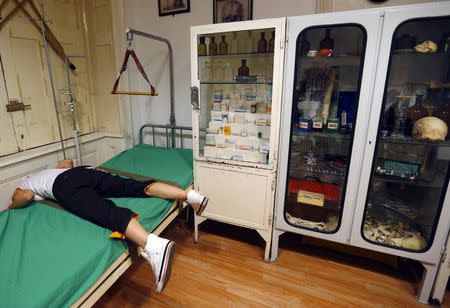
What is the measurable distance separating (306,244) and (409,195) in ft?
2.82

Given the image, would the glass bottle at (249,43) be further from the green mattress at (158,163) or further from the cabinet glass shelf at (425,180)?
A: the cabinet glass shelf at (425,180)

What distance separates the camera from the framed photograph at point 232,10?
2.08 metres

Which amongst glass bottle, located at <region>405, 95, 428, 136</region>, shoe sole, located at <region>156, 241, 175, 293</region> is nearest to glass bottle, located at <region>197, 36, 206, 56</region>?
shoe sole, located at <region>156, 241, 175, 293</region>

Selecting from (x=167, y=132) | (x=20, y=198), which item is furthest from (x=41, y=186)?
(x=167, y=132)

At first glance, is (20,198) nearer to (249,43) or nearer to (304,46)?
(249,43)

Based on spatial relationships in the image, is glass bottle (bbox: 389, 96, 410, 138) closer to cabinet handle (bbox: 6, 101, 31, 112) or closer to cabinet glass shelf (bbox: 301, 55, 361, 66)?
cabinet glass shelf (bbox: 301, 55, 361, 66)

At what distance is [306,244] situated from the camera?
2.11m

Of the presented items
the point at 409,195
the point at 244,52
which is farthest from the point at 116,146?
the point at 409,195

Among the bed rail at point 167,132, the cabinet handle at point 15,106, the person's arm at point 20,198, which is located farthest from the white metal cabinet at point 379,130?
the cabinet handle at point 15,106

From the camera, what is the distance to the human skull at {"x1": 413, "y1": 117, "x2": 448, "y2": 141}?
4.75 ft

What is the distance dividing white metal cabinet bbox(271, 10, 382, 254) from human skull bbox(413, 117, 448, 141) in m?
0.34

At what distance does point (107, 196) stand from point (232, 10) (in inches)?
71.0

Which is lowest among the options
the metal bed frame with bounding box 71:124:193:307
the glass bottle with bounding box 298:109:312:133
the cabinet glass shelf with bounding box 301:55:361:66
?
the metal bed frame with bounding box 71:124:193:307

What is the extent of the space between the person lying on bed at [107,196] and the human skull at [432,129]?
1457mm
